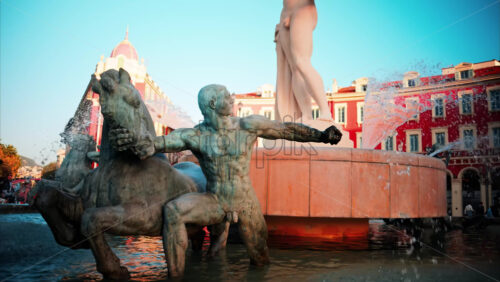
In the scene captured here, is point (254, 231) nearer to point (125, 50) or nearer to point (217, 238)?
point (217, 238)

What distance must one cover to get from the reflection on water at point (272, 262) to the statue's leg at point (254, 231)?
12 cm

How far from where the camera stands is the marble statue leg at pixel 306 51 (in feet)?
21.5

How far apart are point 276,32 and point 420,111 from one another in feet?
119

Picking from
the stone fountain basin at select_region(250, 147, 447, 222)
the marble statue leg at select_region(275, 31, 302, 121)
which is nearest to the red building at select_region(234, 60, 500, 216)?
the marble statue leg at select_region(275, 31, 302, 121)

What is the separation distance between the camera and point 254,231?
9.88 feet

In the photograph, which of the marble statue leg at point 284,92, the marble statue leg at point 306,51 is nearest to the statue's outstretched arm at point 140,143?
the marble statue leg at point 306,51

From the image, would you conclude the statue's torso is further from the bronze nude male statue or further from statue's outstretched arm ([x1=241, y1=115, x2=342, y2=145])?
statue's outstretched arm ([x1=241, y1=115, x2=342, y2=145])

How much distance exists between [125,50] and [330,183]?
45864 mm

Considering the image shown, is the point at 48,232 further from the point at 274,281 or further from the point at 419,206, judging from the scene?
the point at 419,206

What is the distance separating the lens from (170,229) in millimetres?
2611

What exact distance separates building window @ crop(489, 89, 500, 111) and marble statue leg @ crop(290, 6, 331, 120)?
34.0 m

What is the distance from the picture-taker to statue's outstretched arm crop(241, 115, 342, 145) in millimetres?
2967

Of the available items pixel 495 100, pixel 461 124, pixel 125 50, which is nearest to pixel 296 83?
pixel 495 100

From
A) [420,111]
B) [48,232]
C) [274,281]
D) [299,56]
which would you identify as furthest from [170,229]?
[420,111]
